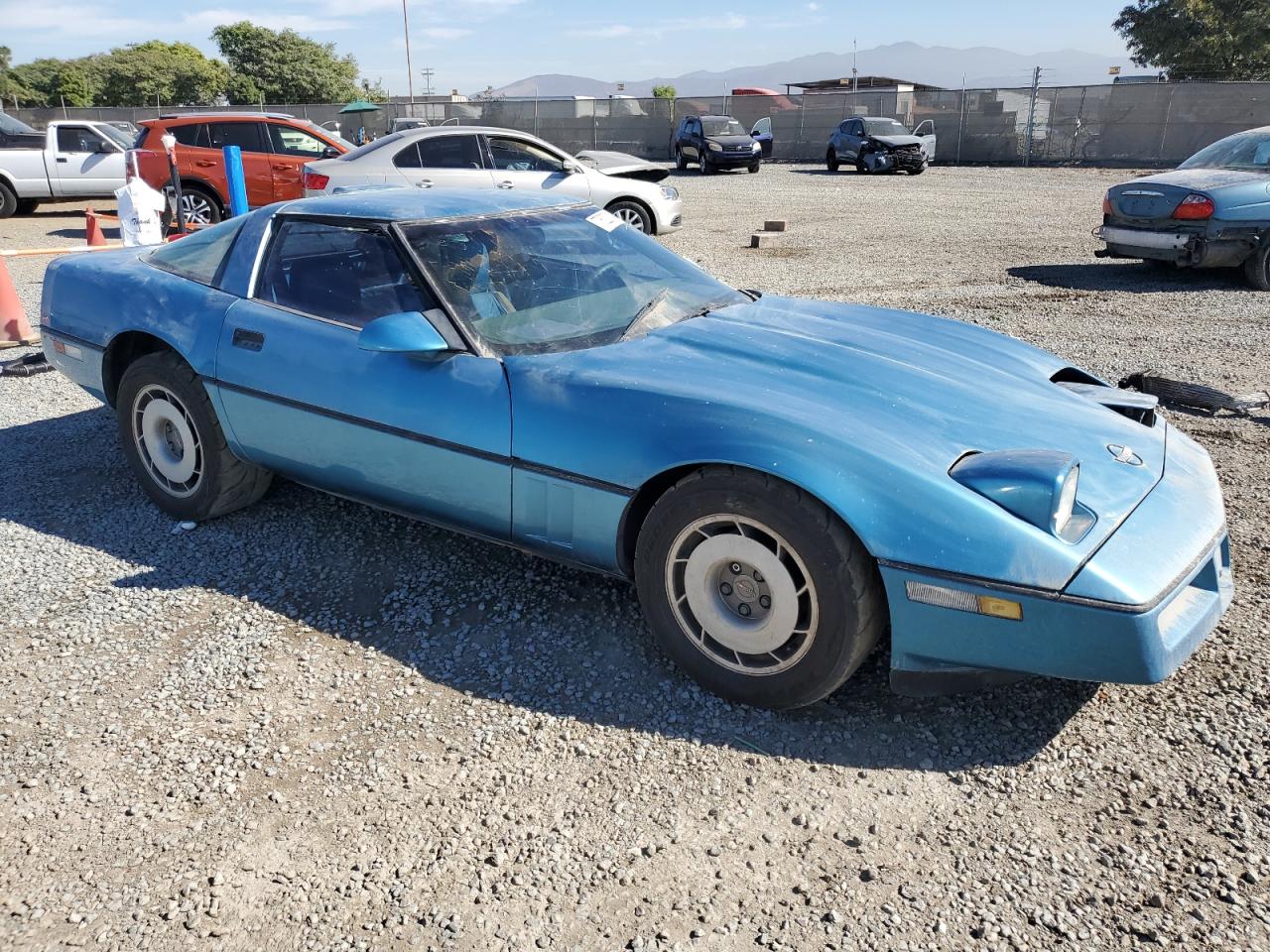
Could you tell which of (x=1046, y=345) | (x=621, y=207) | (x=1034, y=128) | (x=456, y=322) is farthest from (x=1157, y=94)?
(x=456, y=322)

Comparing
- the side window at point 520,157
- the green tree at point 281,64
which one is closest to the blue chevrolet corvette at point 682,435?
the side window at point 520,157

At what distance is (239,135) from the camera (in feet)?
42.4

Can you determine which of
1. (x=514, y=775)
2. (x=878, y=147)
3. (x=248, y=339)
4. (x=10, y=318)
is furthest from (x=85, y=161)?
(x=878, y=147)

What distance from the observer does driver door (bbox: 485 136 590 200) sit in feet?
35.6

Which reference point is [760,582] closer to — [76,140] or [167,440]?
[167,440]

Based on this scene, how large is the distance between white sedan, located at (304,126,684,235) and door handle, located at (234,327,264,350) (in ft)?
23.8

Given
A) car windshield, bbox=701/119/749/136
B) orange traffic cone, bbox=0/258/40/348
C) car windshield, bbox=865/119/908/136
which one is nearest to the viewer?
orange traffic cone, bbox=0/258/40/348

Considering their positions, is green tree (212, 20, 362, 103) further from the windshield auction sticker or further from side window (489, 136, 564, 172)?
the windshield auction sticker

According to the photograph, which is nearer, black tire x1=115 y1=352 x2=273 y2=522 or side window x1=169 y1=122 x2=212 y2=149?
black tire x1=115 y1=352 x2=273 y2=522

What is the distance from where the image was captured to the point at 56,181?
1537 centimetres

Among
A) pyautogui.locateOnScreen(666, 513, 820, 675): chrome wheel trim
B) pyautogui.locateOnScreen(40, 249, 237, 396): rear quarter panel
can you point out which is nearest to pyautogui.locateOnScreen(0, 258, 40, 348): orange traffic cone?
pyautogui.locateOnScreen(40, 249, 237, 396): rear quarter panel

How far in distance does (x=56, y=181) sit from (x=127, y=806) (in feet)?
52.4

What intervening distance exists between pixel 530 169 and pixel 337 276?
780cm

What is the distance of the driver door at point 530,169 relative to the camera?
10844mm
